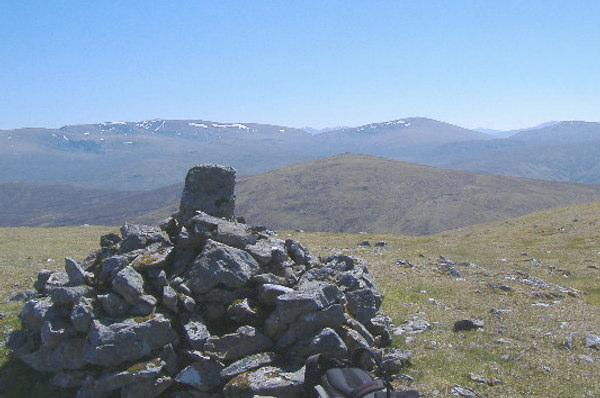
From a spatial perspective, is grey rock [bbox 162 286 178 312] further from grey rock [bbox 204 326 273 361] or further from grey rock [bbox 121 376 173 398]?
grey rock [bbox 121 376 173 398]

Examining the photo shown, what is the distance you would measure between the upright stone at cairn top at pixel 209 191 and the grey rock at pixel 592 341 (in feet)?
69.5

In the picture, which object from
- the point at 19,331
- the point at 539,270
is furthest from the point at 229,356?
the point at 539,270

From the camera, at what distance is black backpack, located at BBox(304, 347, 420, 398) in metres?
12.6

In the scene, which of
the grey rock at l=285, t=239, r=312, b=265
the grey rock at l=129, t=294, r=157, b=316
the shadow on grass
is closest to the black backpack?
the grey rock at l=129, t=294, r=157, b=316

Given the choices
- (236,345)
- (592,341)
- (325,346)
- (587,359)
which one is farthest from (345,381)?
(592,341)

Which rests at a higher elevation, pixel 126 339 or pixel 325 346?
pixel 126 339

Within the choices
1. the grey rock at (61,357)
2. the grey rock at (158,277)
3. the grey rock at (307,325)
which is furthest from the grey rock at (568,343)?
the grey rock at (61,357)

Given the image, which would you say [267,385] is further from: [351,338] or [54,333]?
[54,333]

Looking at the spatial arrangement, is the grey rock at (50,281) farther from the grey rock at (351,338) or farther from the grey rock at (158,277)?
the grey rock at (351,338)

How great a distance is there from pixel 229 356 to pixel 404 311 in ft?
41.7

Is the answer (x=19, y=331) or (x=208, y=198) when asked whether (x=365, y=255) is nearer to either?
(x=208, y=198)

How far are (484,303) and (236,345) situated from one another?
60.9 ft

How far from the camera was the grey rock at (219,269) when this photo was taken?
21172 mm

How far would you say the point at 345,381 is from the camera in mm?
13609
